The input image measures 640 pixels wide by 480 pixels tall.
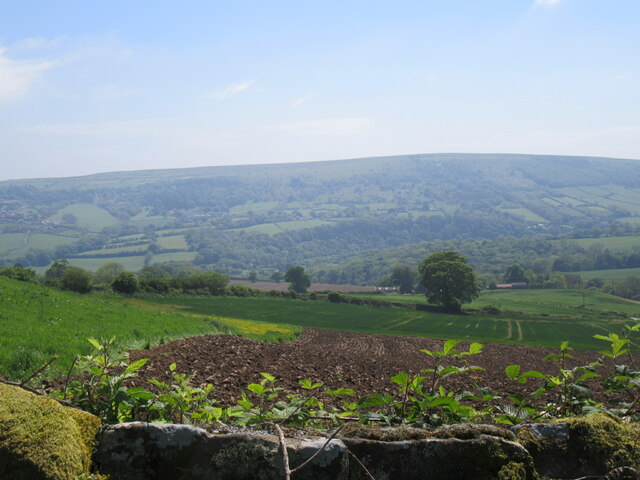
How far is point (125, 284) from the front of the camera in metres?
60.0

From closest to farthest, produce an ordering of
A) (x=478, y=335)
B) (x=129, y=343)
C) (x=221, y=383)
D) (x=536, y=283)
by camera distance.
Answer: (x=221, y=383) → (x=129, y=343) → (x=478, y=335) → (x=536, y=283)

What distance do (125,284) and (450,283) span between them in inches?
2222

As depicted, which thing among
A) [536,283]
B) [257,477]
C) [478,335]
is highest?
[257,477]

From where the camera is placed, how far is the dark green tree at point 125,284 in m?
59.9

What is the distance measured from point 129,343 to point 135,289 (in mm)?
45824

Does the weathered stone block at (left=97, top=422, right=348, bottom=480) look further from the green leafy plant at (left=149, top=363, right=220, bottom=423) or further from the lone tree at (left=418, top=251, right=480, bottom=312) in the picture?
the lone tree at (left=418, top=251, right=480, bottom=312)

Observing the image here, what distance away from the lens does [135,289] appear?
204 ft

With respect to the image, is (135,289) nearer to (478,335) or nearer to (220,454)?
(478,335)

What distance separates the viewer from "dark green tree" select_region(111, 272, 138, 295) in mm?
59906

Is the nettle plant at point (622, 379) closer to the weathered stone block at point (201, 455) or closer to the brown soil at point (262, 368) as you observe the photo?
the weathered stone block at point (201, 455)

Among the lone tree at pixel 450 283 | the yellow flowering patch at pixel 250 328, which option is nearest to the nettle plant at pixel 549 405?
the yellow flowering patch at pixel 250 328

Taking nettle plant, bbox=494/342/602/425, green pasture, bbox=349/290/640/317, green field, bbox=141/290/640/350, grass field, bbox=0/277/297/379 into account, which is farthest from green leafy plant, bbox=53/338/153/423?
green pasture, bbox=349/290/640/317

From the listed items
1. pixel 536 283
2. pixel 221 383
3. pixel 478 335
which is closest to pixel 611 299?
pixel 536 283

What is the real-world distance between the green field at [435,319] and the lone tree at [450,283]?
3.80 meters
